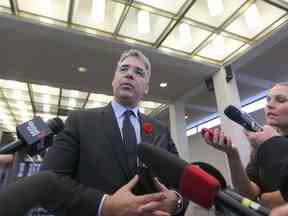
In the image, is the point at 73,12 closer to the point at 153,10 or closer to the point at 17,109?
the point at 153,10

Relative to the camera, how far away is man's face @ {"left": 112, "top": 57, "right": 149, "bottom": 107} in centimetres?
132

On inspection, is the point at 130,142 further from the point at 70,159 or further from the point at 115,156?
the point at 70,159

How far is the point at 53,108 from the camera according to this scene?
7.12 metres

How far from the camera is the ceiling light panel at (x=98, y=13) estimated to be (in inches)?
131

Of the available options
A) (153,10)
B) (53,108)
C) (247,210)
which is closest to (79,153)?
(247,210)

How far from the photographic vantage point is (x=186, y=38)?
390 centimetres

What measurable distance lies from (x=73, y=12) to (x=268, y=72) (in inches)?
153

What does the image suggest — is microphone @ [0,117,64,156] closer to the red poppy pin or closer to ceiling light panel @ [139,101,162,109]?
the red poppy pin

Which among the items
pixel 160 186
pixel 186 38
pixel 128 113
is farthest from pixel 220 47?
pixel 160 186

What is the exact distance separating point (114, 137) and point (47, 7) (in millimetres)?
2968

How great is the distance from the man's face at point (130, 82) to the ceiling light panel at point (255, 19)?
2737 mm

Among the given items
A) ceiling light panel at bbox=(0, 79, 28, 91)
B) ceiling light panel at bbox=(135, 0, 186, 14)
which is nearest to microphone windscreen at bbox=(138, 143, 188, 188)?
ceiling light panel at bbox=(135, 0, 186, 14)

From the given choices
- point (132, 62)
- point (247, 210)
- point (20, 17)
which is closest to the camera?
point (247, 210)

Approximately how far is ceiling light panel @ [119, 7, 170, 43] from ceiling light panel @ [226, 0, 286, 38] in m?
1.04
